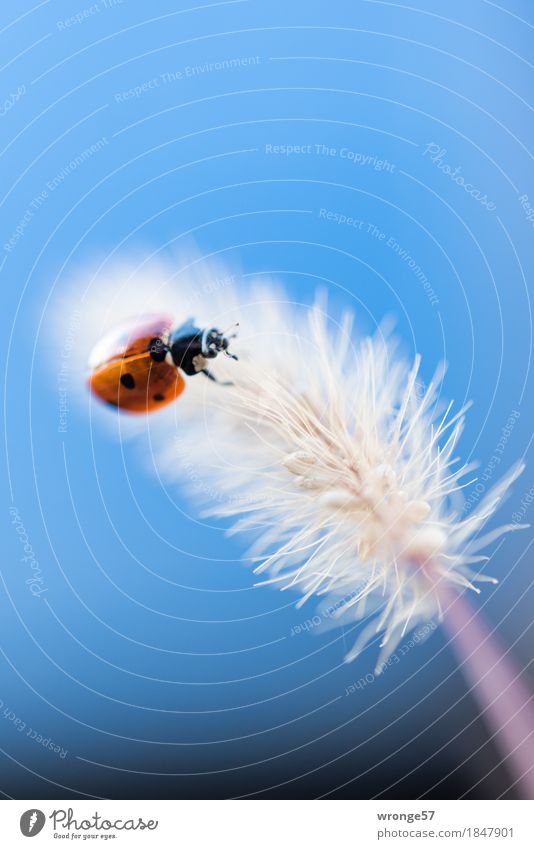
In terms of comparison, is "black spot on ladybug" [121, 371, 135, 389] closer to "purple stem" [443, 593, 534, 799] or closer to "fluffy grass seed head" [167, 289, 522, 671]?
"fluffy grass seed head" [167, 289, 522, 671]

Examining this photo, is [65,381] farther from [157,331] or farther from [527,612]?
[527,612]

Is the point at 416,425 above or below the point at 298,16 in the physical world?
below

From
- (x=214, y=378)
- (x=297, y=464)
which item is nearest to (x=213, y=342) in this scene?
(x=214, y=378)

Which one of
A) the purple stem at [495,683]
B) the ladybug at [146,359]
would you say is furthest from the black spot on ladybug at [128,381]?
the purple stem at [495,683]

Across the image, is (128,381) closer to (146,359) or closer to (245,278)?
(146,359)

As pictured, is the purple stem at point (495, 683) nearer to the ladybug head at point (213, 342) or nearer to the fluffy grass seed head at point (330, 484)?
the fluffy grass seed head at point (330, 484)

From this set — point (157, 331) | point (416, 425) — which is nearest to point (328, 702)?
point (416, 425)
